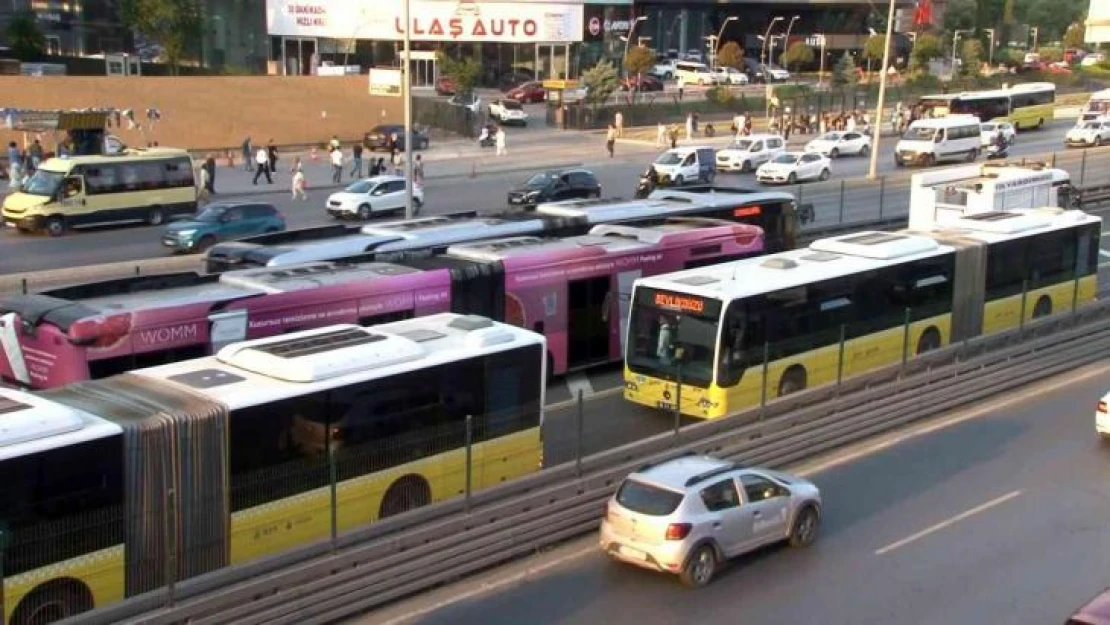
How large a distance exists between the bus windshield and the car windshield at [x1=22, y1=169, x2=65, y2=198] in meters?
23.4

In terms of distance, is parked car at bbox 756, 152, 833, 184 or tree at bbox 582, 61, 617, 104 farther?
tree at bbox 582, 61, 617, 104

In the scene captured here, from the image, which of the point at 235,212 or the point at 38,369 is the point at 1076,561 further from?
the point at 235,212

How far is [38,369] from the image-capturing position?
55.4 ft

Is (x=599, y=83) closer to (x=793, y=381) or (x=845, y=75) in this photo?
(x=845, y=75)

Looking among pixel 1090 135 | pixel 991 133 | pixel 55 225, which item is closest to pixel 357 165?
pixel 55 225

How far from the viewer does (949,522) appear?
632 inches

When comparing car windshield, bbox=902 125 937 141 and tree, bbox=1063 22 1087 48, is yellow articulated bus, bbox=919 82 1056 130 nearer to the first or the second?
car windshield, bbox=902 125 937 141

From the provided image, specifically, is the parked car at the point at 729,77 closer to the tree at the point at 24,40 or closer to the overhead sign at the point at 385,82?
the tree at the point at 24,40

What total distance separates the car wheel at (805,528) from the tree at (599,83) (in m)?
60.2

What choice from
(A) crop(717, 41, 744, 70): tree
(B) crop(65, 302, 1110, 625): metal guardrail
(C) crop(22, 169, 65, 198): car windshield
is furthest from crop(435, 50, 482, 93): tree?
(B) crop(65, 302, 1110, 625): metal guardrail

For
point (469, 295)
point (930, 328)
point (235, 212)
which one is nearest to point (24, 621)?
point (469, 295)

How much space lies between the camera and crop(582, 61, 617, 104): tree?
242 feet

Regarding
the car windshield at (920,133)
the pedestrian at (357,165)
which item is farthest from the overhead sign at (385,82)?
the car windshield at (920,133)

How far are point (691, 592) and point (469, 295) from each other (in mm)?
8182
